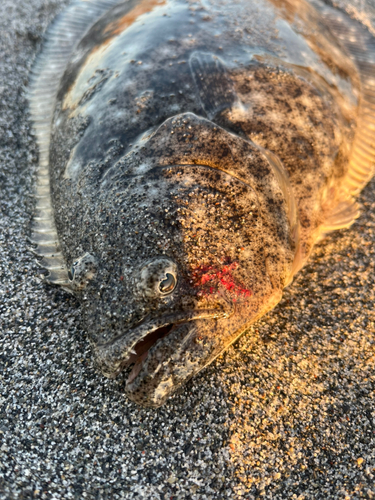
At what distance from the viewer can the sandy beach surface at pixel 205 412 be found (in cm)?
213

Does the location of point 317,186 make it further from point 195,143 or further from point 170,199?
point 170,199

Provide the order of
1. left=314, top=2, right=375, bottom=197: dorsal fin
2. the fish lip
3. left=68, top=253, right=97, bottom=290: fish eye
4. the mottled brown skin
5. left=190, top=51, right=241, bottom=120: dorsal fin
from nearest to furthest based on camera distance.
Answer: the fish lip
the mottled brown skin
left=68, top=253, right=97, bottom=290: fish eye
left=190, top=51, right=241, bottom=120: dorsal fin
left=314, top=2, right=375, bottom=197: dorsal fin

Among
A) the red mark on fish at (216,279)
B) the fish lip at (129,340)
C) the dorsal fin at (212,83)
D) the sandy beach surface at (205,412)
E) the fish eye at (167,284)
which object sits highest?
the dorsal fin at (212,83)

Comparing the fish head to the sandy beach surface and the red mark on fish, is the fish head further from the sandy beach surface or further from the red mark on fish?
the sandy beach surface

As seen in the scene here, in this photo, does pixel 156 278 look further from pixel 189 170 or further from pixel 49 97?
pixel 49 97

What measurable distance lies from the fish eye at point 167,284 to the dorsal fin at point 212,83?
1.20 metres

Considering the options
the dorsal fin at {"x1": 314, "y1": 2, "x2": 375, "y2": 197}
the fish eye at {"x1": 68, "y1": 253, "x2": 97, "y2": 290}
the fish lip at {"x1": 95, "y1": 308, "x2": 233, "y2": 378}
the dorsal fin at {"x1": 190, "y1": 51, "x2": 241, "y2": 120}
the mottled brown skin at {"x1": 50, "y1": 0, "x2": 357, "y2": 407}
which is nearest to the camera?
the fish lip at {"x1": 95, "y1": 308, "x2": 233, "y2": 378}

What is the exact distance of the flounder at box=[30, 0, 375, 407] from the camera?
83.3 inches

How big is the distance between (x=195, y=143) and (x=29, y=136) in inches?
74.3

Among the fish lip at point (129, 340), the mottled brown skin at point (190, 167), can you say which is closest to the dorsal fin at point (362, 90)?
the mottled brown skin at point (190, 167)

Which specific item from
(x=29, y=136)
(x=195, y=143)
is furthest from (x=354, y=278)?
(x=29, y=136)

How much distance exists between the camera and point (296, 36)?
11.3 ft

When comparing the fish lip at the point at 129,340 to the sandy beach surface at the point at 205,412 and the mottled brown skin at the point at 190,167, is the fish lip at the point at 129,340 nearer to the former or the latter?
the mottled brown skin at the point at 190,167

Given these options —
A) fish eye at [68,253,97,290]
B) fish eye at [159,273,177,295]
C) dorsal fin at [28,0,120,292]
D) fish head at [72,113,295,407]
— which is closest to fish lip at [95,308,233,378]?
fish head at [72,113,295,407]
